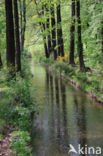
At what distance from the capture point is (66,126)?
25.1 feet

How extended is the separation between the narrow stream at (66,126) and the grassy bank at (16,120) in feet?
A: 1.64

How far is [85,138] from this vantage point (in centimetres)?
659

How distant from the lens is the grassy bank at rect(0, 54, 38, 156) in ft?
16.1

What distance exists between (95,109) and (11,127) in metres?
4.60

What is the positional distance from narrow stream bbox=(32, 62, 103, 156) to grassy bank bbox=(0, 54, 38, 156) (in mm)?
500

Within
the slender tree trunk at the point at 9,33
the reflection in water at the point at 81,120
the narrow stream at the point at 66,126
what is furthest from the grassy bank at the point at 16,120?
the slender tree trunk at the point at 9,33

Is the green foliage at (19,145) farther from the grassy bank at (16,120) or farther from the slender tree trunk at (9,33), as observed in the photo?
the slender tree trunk at (9,33)

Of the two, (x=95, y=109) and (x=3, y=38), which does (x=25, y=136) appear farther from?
(x=3, y=38)

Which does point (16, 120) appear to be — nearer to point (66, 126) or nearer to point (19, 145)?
point (19, 145)

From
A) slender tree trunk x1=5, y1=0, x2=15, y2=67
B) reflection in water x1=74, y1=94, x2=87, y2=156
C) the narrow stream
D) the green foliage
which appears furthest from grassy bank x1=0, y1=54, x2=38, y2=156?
slender tree trunk x1=5, y1=0, x2=15, y2=67

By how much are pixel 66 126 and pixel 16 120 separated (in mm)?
1981

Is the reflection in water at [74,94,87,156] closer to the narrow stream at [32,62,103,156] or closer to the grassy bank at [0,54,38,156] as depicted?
the narrow stream at [32,62,103,156]

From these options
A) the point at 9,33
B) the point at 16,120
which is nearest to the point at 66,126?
the point at 16,120

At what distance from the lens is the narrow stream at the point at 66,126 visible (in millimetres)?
6105
